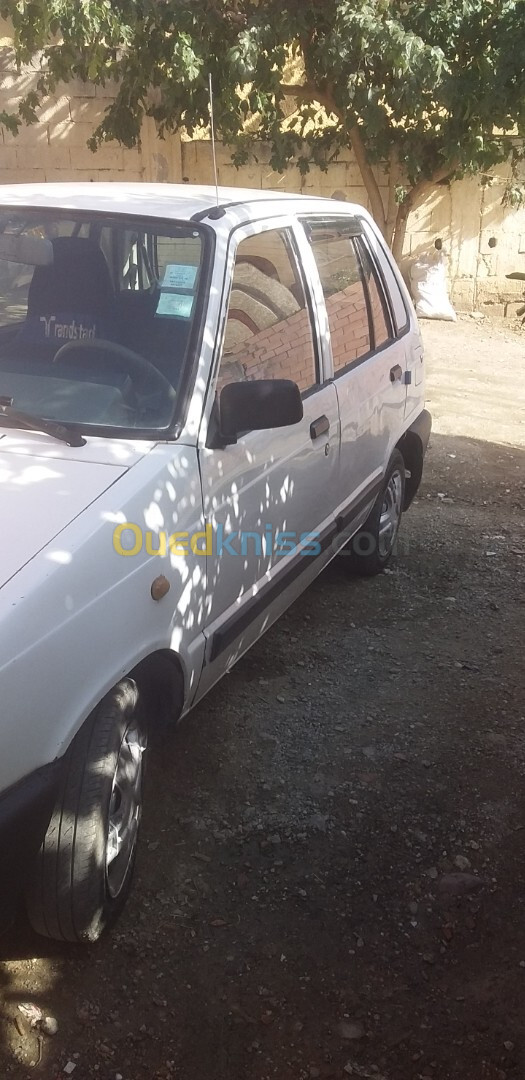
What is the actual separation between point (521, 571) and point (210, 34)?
7779mm

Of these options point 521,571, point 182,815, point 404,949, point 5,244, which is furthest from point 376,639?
point 5,244

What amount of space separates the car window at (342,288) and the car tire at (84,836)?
2.05 m

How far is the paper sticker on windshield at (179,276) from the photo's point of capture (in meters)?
3.06

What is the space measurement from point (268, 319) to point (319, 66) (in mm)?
8587

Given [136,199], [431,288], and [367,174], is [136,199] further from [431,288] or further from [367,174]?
[431,288]

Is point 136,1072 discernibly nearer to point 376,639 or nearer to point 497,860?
point 497,860

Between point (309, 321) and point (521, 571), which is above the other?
point (309, 321)

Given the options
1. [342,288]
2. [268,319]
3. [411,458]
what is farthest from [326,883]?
[411,458]

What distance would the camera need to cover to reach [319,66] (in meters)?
10.8

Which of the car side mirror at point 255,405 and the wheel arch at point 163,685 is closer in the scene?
the wheel arch at point 163,685

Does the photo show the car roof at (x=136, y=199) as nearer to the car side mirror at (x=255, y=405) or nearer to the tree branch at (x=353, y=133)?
the car side mirror at (x=255, y=405)

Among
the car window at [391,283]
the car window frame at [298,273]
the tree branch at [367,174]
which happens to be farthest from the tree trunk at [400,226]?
the car window frame at [298,273]

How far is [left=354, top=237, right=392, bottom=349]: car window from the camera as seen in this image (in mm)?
4648

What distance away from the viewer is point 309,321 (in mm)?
3756
